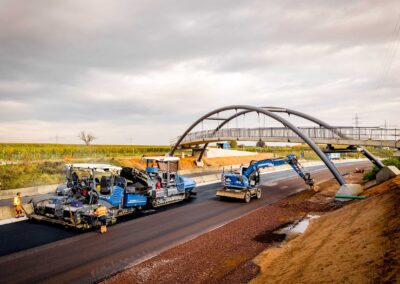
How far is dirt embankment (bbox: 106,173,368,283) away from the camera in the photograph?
880 cm

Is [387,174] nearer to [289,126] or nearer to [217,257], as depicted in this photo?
[289,126]

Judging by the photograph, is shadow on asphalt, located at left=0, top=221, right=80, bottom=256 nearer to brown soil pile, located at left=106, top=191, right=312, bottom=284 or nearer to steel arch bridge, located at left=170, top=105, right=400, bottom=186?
brown soil pile, located at left=106, top=191, right=312, bottom=284

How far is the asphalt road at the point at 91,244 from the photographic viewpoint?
9.28 meters

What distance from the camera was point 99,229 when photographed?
14016 mm

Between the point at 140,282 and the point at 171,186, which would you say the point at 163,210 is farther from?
the point at 140,282

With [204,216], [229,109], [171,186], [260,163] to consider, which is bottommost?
[204,216]

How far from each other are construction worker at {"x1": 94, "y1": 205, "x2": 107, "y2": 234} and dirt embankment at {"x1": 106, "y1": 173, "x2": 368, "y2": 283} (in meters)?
4.07

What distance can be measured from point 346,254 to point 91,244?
9.35m

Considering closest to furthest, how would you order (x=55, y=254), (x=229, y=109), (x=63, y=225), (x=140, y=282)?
(x=140, y=282)
(x=55, y=254)
(x=63, y=225)
(x=229, y=109)

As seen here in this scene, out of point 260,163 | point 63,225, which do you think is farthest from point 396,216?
point 63,225

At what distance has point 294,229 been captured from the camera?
1409 cm

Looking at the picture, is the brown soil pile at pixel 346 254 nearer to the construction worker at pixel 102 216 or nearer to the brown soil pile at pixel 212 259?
the brown soil pile at pixel 212 259

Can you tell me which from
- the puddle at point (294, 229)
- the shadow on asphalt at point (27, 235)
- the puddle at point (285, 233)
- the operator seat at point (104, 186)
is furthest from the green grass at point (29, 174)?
the puddle at point (294, 229)

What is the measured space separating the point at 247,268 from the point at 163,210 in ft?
31.7
